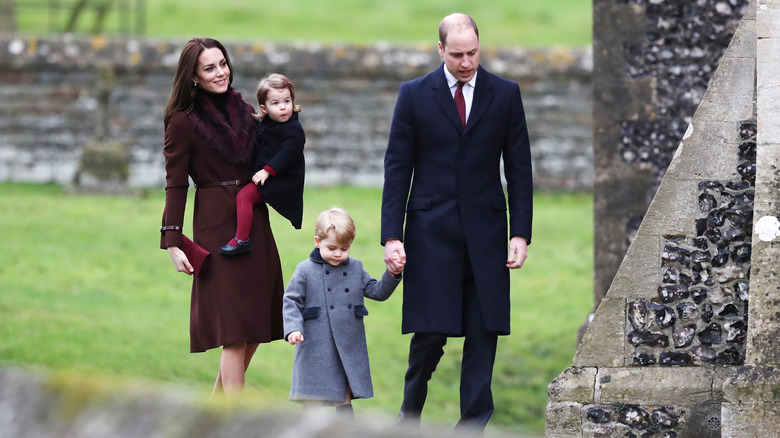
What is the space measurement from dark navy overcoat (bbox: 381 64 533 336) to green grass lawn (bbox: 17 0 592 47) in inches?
821

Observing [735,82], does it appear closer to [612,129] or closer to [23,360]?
[612,129]

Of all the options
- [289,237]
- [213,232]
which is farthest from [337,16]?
[213,232]

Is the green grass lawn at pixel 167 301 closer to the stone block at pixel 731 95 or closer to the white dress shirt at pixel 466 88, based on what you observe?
the white dress shirt at pixel 466 88

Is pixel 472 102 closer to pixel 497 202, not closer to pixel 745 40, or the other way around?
pixel 497 202

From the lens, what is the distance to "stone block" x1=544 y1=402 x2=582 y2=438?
5953 millimetres

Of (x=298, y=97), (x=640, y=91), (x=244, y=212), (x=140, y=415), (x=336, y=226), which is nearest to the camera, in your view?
(x=140, y=415)

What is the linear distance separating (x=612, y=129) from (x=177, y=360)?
3349mm

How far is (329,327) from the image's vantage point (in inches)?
233

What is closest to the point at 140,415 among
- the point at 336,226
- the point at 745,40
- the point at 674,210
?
the point at 336,226

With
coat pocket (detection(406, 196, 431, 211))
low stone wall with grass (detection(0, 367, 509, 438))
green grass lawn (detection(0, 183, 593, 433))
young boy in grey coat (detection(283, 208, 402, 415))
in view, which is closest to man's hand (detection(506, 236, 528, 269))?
coat pocket (detection(406, 196, 431, 211))

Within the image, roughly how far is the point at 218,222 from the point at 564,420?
5.79ft

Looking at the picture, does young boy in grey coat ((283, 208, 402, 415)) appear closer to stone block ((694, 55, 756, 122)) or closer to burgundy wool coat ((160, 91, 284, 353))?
burgundy wool coat ((160, 91, 284, 353))

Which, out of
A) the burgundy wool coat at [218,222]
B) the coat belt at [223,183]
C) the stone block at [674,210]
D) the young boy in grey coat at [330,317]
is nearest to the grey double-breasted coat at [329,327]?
the young boy in grey coat at [330,317]

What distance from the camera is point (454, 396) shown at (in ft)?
30.7
